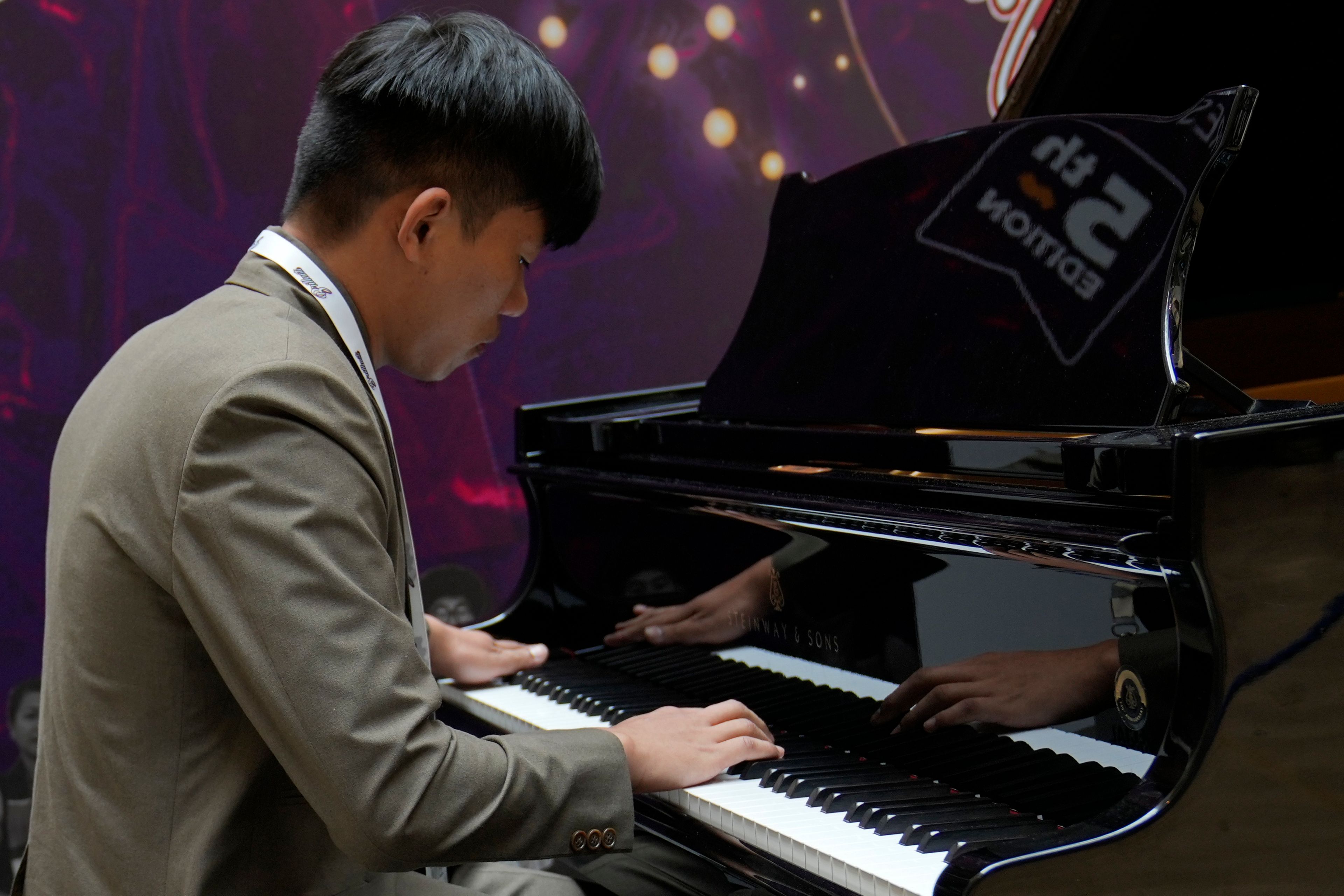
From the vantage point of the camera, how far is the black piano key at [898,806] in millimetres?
1215

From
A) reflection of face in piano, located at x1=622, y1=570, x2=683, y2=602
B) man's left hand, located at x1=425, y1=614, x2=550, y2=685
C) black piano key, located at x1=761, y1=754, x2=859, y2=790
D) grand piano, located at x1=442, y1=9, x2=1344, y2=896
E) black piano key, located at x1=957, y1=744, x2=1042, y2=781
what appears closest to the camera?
grand piano, located at x1=442, y1=9, x2=1344, y2=896

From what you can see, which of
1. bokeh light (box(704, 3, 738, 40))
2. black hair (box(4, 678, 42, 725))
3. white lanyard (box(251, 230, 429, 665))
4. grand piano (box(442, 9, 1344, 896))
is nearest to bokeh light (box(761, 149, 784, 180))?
bokeh light (box(704, 3, 738, 40))

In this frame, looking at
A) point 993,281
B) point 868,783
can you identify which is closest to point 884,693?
point 868,783

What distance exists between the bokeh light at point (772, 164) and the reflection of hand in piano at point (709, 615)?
2.56 m

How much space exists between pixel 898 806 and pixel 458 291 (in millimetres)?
796

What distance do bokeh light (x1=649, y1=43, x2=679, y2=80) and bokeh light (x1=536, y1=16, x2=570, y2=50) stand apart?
0.31m

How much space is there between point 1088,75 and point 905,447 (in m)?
0.98

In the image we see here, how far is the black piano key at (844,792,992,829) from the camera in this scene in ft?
3.99

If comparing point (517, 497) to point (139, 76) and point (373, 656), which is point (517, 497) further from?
point (373, 656)

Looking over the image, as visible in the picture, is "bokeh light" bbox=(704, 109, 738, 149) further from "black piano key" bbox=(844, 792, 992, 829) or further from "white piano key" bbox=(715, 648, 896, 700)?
"black piano key" bbox=(844, 792, 992, 829)

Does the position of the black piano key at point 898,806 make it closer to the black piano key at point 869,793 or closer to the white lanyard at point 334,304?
the black piano key at point 869,793

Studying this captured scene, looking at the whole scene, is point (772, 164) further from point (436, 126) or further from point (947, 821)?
point (947, 821)

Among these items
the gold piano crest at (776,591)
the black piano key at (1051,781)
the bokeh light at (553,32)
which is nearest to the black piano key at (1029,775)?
the black piano key at (1051,781)

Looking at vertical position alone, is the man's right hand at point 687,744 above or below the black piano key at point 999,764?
above
